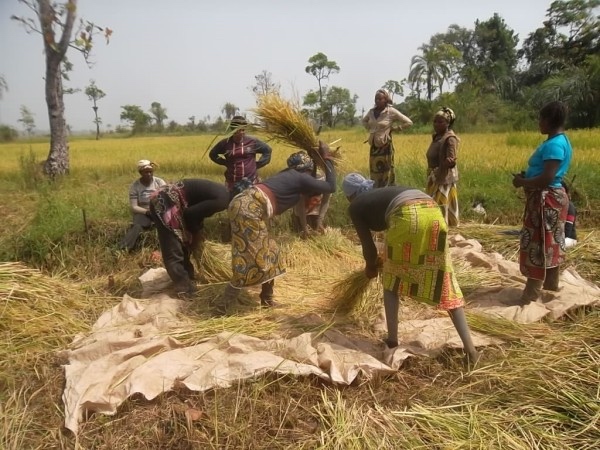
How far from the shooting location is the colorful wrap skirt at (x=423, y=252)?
2285mm

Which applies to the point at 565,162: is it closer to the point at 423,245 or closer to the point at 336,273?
the point at 423,245

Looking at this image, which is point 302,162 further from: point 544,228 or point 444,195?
point 544,228

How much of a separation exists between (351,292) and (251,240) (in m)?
0.77

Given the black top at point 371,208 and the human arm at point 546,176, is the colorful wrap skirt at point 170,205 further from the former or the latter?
the human arm at point 546,176

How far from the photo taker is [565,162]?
2869 mm

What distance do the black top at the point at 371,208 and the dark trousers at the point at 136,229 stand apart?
2.68 meters

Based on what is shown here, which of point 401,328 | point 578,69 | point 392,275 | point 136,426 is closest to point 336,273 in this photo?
point 401,328

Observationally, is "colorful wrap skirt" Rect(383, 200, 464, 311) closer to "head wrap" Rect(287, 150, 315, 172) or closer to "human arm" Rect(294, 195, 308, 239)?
"head wrap" Rect(287, 150, 315, 172)

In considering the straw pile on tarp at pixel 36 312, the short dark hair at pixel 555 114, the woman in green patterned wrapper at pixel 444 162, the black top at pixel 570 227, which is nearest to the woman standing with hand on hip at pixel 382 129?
the woman in green patterned wrapper at pixel 444 162

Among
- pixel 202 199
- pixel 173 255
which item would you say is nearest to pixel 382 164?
pixel 202 199

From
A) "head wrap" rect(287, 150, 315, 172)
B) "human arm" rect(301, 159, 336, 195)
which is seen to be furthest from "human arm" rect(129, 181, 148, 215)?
"human arm" rect(301, 159, 336, 195)

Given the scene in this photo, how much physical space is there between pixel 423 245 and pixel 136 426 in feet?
5.52

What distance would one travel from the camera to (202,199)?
3371 mm

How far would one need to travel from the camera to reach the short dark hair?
2812 millimetres
